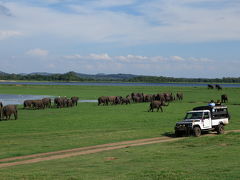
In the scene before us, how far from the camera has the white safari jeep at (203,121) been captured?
25.7 m

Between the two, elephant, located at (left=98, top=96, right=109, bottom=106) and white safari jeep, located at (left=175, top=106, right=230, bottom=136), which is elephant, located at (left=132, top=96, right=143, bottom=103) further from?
white safari jeep, located at (left=175, top=106, right=230, bottom=136)

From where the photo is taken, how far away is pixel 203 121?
26.2m

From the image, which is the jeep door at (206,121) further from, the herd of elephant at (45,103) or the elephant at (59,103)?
the elephant at (59,103)

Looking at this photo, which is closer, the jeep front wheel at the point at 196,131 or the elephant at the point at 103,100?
the jeep front wheel at the point at 196,131

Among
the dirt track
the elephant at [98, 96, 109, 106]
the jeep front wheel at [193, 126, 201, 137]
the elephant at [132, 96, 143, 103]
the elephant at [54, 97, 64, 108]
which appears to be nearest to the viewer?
the dirt track

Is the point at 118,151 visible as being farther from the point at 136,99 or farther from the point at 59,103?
the point at 136,99

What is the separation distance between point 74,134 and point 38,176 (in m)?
13.0

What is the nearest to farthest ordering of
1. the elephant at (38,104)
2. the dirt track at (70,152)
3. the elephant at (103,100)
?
the dirt track at (70,152) → the elephant at (38,104) → the elephant at (103,100)

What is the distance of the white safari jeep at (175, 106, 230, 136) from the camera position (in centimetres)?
2566

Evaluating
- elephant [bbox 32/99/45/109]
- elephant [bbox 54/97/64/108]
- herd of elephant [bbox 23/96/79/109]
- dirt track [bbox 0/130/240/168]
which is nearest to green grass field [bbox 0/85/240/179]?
dirt track [bbox 0/130/240/168]

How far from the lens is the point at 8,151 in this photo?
20625 mm

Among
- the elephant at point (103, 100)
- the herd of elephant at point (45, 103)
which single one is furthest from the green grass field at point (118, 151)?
the elephant at point (103, 100)

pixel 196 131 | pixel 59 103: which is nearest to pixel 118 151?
pixel 196 131

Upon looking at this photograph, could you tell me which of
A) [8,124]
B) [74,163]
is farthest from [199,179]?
[8,124]
